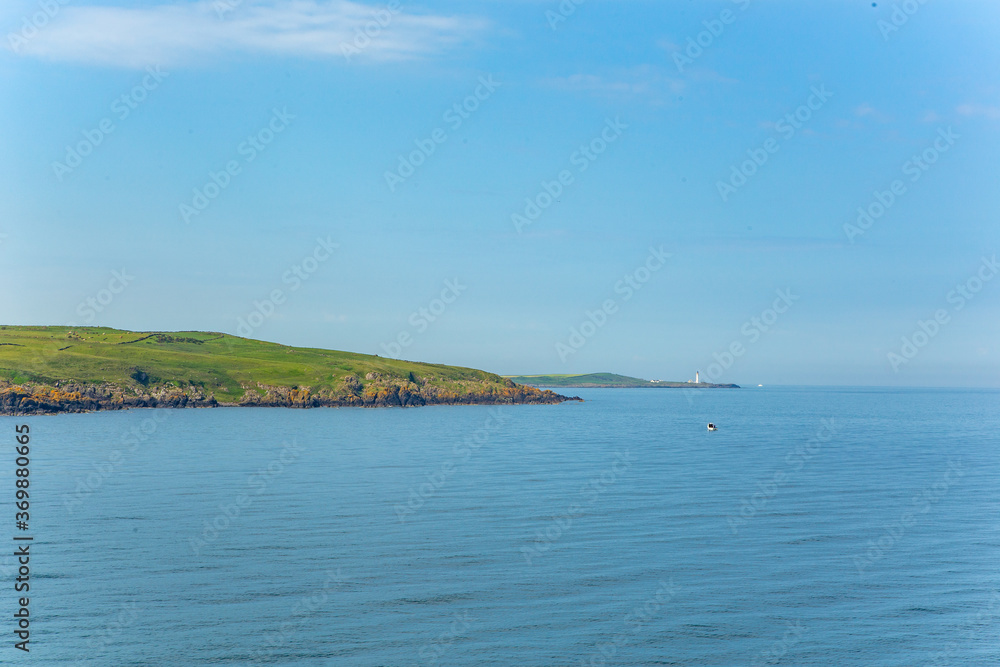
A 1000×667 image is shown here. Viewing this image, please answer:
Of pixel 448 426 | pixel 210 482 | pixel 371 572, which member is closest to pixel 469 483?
pixel 210 482

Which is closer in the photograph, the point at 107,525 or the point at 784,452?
the point at 107,525

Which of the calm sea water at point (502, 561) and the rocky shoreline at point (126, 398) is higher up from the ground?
the rocky shoreline at point (126, 398)

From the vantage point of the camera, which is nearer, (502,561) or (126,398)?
(502,561)

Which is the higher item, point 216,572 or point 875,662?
point 216,572

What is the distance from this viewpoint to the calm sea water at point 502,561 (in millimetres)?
28078

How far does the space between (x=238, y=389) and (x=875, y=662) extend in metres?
185

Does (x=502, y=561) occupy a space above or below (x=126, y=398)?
below

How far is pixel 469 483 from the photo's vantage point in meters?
62.7

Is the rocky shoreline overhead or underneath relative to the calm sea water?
overhead

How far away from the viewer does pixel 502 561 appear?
3822 centimetres

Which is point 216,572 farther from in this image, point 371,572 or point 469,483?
point 469,483

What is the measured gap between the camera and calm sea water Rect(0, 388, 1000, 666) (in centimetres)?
2808

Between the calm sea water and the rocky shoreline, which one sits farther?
the rocky shoreline

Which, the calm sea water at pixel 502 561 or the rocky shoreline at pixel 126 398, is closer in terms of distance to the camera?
the calm sea water at pixel 502 561
